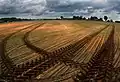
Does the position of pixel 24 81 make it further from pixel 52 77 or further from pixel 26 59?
pixel 26 59

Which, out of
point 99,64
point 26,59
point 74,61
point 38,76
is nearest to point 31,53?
point 26,59

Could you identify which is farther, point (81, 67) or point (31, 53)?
point (31, 53)

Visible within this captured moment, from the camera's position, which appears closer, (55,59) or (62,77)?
(62,77)

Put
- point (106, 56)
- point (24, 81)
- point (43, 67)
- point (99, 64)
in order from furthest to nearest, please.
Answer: point (106, 56)
point (99, 64)
point (43, 67)
point (24, 81)

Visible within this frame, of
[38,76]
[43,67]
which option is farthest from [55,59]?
[38,76]

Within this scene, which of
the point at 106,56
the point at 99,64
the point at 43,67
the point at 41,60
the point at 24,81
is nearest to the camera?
the point at 24,81

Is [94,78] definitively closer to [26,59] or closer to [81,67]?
[81,67]

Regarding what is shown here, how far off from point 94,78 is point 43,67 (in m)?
4.21

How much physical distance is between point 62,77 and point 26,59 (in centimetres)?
677

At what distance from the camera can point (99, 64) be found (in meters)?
21.0

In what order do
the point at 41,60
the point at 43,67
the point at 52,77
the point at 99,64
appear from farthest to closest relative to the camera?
the point at 41,60 < the point at 99,64 < the point at 43,67 < the point at 52,77

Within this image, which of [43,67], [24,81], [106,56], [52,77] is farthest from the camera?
[106,56]

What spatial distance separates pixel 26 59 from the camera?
2334 centimetres

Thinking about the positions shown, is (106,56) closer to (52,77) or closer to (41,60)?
(41,60)
